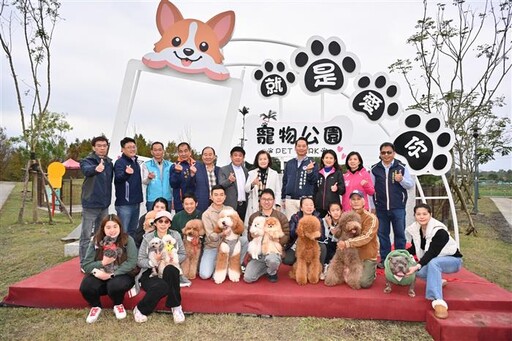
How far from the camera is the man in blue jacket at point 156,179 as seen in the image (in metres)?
4.77

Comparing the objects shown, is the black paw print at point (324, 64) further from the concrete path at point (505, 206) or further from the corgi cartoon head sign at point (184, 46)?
the concrete path at point (505, 206)

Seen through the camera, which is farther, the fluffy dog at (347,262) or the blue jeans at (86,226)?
the blue jeans at (86,226)

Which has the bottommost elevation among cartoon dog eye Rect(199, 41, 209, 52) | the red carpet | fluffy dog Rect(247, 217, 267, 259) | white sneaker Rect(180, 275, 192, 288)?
the red carpet

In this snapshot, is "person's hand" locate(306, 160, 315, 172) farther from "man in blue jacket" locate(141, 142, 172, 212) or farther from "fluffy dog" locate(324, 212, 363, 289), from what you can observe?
"man in blue jacket" locate(141, 142, 172, 212)

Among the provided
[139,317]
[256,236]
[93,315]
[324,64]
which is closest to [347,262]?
[256,236]

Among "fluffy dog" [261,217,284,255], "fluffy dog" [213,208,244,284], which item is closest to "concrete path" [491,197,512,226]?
"fluffy dog" [261,217,284,255]

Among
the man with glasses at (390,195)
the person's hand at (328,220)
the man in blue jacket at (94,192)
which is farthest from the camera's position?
the man with glasses at (390,195)

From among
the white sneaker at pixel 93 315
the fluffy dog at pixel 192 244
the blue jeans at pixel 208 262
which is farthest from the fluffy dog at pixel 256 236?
the white sneaker at pixel 93 315

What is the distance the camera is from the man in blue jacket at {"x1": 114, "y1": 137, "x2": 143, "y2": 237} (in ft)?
14.8

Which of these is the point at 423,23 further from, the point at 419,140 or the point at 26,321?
the point at 26,321

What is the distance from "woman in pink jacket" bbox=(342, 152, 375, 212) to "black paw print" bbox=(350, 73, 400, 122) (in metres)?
1.77

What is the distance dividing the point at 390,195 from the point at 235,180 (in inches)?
82.3

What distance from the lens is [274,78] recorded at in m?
6.68

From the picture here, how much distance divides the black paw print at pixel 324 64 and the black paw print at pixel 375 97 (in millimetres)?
298
